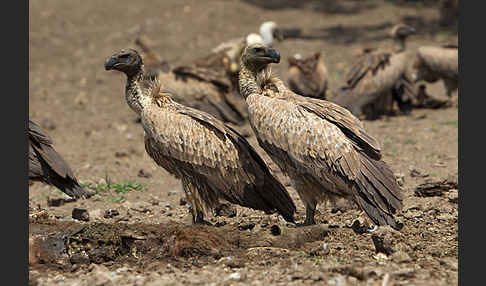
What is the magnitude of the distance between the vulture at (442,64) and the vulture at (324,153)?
24.5 ft

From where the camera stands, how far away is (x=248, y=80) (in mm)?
6750

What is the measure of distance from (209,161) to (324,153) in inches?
42.7

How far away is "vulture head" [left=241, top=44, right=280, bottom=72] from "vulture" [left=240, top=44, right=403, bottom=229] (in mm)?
355

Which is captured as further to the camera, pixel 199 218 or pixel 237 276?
pixel 199 218

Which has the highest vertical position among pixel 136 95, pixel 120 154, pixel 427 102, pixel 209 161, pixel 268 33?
pixel 268 33

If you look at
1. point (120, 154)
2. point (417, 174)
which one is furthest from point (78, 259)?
point (120, 154)

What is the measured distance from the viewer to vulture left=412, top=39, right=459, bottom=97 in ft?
43.2

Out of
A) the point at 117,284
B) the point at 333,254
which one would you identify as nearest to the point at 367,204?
the point at 333,254

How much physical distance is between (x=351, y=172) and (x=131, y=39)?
14.1 m

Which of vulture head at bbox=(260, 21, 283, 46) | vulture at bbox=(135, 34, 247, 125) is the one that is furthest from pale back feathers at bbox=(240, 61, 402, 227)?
vulture head at bbox=(260, 21, 283, 46)

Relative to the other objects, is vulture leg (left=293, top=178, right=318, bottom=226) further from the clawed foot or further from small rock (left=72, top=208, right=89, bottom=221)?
small rock (left=72, top=208, right=89, bottom=221)

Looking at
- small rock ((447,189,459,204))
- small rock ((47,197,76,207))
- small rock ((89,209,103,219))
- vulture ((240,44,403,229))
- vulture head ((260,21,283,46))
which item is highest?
vulture head ((260,21,283,46))

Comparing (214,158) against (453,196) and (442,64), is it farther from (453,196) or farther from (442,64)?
(442,64)

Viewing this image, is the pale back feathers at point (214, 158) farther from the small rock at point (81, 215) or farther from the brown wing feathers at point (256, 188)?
the small rock at point (81, 215)
